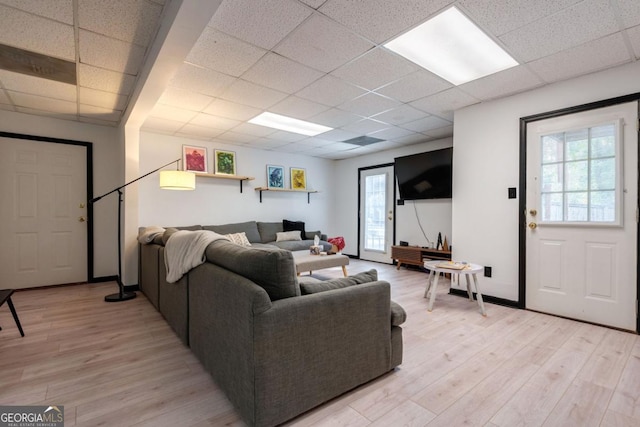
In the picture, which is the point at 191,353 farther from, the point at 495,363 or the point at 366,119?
the point at 366,119

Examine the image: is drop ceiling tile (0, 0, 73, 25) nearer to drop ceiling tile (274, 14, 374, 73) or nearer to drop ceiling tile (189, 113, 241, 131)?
drop ceiling tile (274, 14, 374, 73)

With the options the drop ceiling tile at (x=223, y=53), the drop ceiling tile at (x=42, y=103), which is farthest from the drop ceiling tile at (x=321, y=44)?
the drop ceiling tile at (x=42, y=103)

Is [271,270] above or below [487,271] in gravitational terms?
above

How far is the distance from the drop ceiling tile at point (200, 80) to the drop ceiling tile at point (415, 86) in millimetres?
1665

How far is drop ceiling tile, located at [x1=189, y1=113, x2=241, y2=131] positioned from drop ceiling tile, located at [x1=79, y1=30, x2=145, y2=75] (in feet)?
4.22

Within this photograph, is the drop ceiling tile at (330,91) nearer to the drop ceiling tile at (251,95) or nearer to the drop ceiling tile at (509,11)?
the drop ceiling tile at (251,95)

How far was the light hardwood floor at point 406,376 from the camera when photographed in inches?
62.2

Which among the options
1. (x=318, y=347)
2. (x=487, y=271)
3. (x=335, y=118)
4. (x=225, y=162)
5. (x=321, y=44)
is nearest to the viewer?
(x=318, y=347)

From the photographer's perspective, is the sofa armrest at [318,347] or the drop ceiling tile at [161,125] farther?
the drop ceiling tile at [161,125]

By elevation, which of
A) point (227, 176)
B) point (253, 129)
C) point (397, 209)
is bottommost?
point (397, 209)

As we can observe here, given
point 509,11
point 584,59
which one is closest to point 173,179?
point 509,11

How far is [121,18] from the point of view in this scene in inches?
82.7

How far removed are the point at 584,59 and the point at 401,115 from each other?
1902 millimetres

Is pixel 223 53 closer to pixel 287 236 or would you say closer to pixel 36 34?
pixel 36 34
